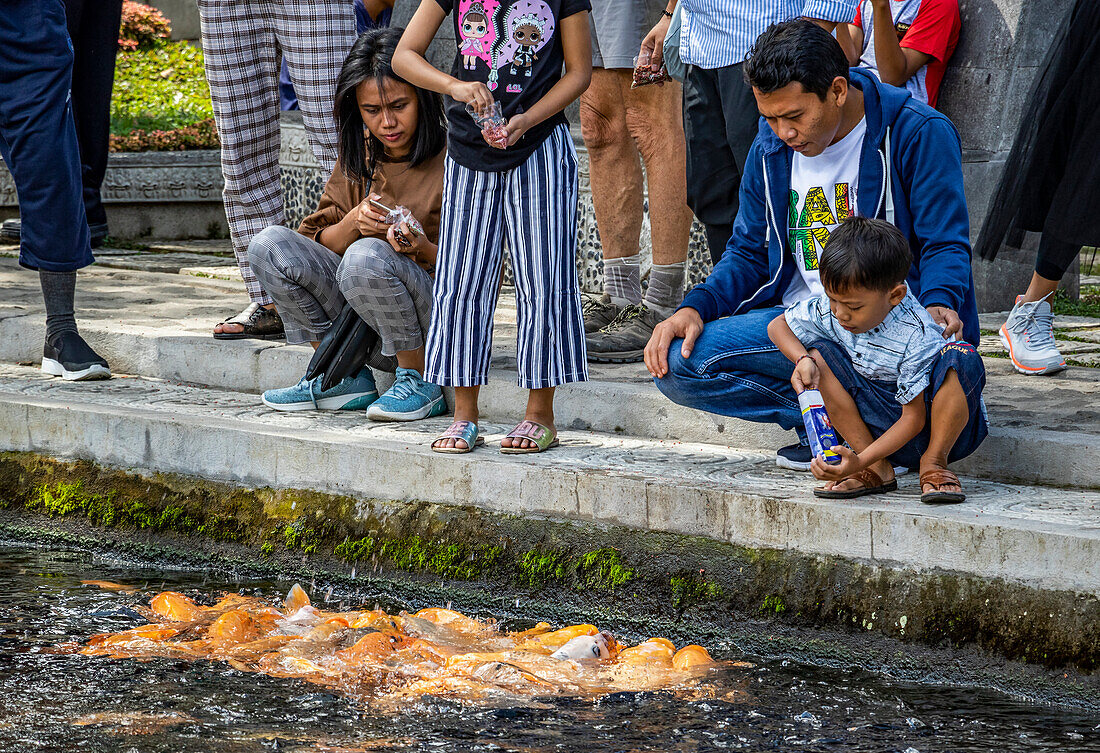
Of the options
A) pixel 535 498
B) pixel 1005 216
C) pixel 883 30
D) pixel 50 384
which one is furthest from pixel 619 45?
pixel 50 384

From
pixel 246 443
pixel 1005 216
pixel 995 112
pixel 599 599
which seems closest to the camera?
pixel 599 599

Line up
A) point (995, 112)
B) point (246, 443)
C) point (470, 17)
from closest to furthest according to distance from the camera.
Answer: point (470, 17) → point (246, 443) → point (995, 112)

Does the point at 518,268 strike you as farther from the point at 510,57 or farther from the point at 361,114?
the point at 361,114

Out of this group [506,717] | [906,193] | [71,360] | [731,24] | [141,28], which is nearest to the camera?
[506,717]

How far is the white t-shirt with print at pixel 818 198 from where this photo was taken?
3.39 meters

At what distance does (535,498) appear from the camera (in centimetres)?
354

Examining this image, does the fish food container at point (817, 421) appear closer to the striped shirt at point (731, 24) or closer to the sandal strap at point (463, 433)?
the sandal strap at point (463, 433)

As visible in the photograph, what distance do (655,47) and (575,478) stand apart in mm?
1633

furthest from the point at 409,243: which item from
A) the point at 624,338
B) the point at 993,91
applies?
the point at 993,91

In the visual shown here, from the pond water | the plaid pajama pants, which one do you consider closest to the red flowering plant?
the plaid pajama pants

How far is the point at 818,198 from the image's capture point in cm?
344

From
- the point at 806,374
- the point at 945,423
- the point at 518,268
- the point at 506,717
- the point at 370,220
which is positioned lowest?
the point at 506,717

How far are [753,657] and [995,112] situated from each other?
3495mm

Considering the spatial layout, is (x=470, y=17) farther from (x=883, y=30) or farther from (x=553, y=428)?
(x=883, y=30)
